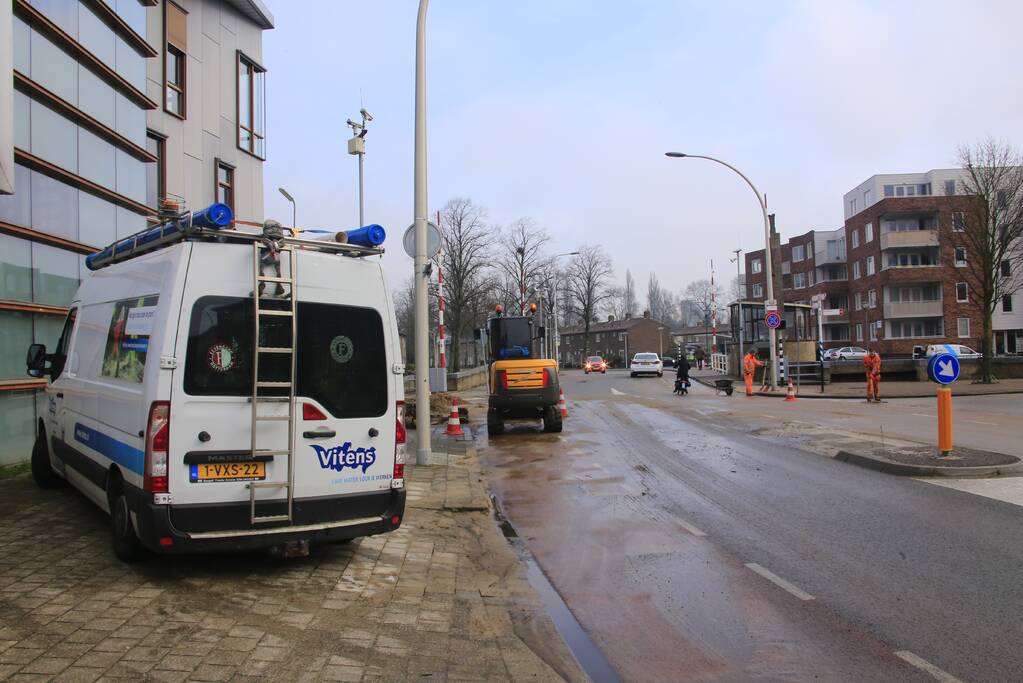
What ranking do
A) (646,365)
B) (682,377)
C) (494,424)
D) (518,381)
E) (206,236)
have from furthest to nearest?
(646,365)
(682,377)
(494,424)
(518,381)
(206,236)

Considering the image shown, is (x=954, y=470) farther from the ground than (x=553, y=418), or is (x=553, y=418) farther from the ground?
(x=553, y=418)

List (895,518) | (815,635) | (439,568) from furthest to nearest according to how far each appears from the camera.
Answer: (895,518)
(439,568)
(815,635)

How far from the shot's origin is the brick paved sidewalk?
373 centimetres

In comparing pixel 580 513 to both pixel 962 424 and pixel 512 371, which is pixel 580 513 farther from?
pixel 962 424

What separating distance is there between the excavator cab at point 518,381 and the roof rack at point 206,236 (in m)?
9.60

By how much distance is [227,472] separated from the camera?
16.2 feet

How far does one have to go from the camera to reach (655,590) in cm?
533

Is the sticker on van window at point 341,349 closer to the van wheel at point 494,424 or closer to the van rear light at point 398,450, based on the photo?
the van rear light at point 398,450

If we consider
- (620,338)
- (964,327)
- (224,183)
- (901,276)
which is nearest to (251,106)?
(224,183)

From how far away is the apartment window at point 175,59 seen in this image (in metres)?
16.4

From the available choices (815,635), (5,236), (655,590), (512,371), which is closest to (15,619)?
(655,590)

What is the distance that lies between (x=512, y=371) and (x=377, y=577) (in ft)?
32.3

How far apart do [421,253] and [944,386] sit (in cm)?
788

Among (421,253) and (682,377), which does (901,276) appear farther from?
(421,253)
